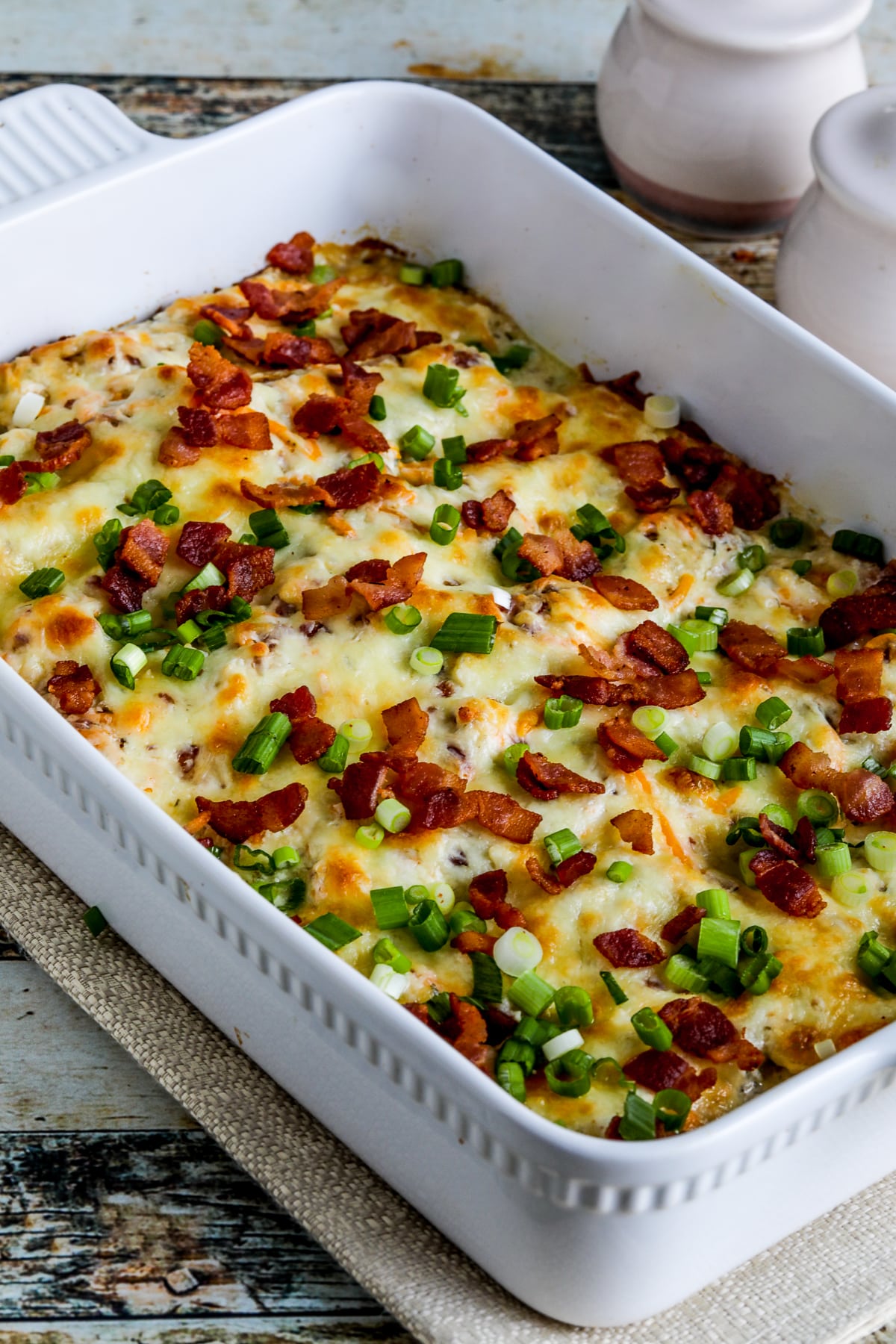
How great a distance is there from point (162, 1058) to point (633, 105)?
9.14ft

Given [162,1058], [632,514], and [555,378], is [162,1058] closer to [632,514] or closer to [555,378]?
[632,514]

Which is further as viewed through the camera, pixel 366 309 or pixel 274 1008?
pixel 366 309

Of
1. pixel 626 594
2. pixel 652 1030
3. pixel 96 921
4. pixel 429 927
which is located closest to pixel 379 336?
pixel 626 594

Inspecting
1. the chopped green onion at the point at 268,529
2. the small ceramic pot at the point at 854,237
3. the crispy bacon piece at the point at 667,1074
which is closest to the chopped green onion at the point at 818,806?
the crispy bacon piece at the point at 667,1074

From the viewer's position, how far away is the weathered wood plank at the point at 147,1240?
2730mm

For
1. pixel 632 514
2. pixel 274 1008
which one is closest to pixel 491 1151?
pixel 274 1008

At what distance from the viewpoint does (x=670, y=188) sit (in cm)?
451

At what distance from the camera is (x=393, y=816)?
2.88 meters

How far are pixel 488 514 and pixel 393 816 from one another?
2.66 ft

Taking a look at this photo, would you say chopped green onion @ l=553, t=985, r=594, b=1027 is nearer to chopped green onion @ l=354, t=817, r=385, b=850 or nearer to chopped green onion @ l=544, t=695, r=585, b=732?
chopped green onion @ l=354, t=817, r=385, b=850

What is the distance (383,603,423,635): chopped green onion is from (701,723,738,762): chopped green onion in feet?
1.86

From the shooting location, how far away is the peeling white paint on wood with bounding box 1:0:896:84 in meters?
5.14

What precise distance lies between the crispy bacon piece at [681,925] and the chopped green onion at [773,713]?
46 cm

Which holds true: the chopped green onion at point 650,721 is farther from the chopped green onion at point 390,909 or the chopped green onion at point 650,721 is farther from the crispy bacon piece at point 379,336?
the crispy bacon piece at point 379,336
